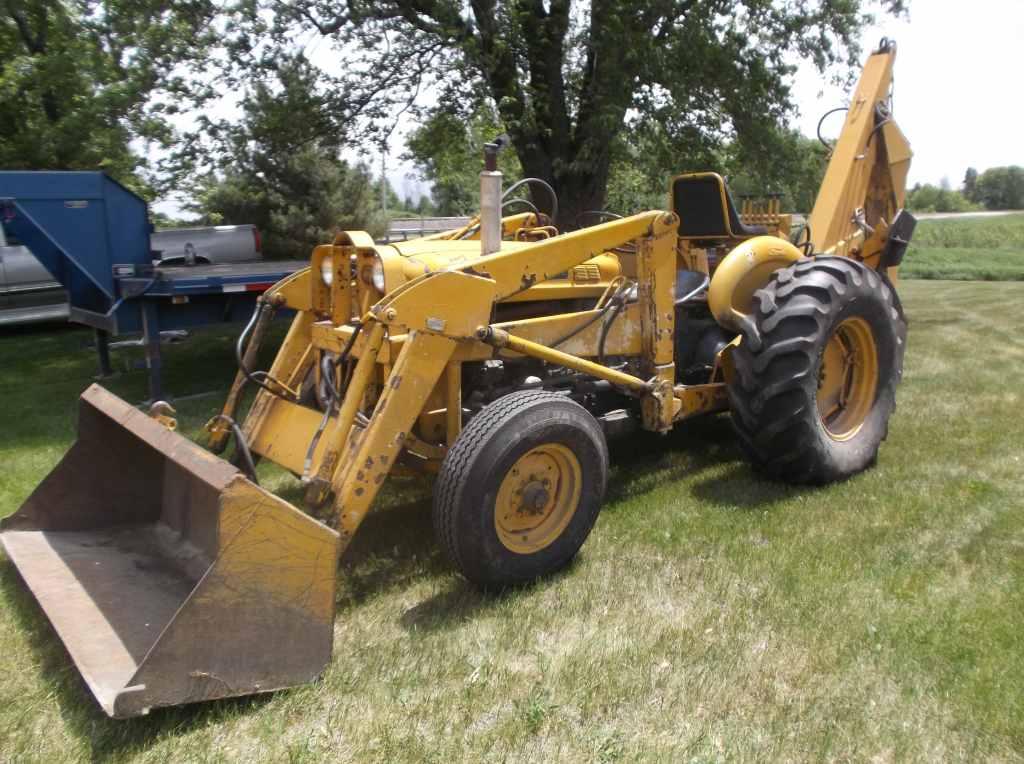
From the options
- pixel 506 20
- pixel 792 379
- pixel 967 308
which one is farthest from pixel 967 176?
pixel 792 379

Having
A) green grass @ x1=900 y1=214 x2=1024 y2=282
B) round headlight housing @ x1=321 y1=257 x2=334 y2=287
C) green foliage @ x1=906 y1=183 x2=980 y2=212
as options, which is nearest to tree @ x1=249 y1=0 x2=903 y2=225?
round headlight housing @ x1=321 y1=257 x2=334 y2=287

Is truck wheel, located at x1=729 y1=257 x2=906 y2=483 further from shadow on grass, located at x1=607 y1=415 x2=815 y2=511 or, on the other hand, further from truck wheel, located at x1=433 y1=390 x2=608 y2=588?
truck wheel, located at x1=433 y1=390 x2=608 y2=588

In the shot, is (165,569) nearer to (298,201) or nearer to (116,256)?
(116,256)

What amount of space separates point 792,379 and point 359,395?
2.35 meters

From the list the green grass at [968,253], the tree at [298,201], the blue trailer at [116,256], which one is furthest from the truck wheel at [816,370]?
the green grass at [968,253]

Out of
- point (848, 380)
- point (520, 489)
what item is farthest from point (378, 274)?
point (848, 380)

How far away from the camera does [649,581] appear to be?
3.94 metres

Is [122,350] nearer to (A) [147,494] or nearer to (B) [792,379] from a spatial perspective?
(A) [147,494]

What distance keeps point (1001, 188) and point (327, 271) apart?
73.9m

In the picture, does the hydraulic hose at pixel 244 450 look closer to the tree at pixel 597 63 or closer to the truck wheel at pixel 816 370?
the truck wheel at pixel 816 370

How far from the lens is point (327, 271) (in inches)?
180

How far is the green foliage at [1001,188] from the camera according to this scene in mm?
64250

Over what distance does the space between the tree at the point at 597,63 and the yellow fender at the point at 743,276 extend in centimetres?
525

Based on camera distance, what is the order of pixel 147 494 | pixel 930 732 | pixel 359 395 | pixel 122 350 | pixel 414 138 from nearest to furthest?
1. pixel 930 732
2. pixel 359 395
3. pixel 147 494
4. pixel 122 350
5. pixel 414 138
